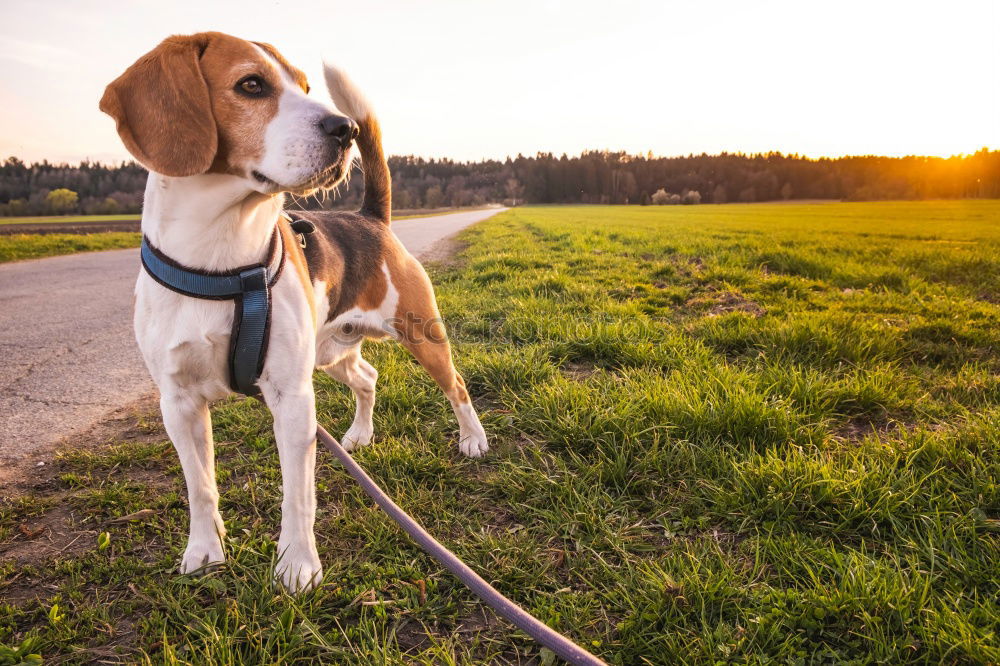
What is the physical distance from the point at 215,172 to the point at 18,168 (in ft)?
263

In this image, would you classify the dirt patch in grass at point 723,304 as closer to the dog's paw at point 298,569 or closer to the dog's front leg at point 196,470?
the dog's paw at point 298,569

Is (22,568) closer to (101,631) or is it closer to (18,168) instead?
(101,631)

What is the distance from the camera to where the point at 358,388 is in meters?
3.45

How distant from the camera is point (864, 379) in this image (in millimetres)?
3594

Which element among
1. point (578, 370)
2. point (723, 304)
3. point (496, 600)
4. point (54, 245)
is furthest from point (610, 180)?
point (496, 600)

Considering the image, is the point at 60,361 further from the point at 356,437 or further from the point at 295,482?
the point at 295,482

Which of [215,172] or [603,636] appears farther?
[215,172]

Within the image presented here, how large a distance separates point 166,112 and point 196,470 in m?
1.41

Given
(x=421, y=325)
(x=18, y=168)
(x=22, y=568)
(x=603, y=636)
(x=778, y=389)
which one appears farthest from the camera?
(x=18, y=168)

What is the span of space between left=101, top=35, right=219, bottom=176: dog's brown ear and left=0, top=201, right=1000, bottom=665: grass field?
1.63 m

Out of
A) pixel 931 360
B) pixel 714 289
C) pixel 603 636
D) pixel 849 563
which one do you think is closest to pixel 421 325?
pixel 603 636

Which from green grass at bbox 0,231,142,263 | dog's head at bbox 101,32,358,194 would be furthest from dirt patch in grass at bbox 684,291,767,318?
green grass at bbox 0,231,142,263

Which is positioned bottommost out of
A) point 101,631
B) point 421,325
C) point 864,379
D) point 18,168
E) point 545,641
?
point 101,631

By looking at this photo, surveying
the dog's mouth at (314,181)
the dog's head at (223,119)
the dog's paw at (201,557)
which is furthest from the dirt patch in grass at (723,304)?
the dog's paw at (201,557)
